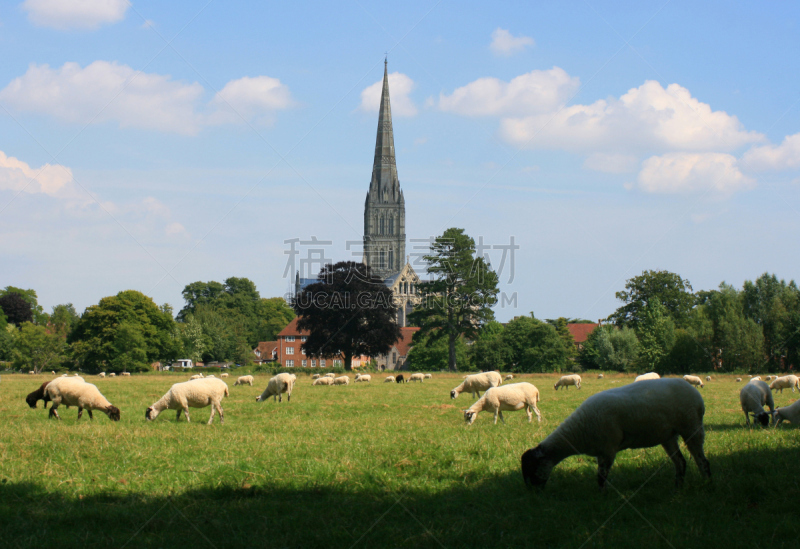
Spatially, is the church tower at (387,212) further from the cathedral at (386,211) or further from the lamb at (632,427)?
the lamb at (632,427)

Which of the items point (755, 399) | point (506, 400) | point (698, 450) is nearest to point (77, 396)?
point (506, 400)

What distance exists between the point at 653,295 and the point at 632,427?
89.2m

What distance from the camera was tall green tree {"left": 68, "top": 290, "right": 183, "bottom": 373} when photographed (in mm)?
71875

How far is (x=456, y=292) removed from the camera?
217ft

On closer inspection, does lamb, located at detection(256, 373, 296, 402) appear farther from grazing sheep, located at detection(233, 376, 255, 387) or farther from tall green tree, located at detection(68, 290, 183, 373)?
tall green tree, located at detection(68, 290, 183, 373)

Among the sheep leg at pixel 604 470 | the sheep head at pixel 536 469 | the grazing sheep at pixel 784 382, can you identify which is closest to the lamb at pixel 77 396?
the sheep head at pixel 536 469

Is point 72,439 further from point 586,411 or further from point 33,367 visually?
point 33,367

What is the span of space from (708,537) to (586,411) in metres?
2.49

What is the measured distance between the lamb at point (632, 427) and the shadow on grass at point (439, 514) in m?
0.34

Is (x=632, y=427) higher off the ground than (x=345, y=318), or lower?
lower

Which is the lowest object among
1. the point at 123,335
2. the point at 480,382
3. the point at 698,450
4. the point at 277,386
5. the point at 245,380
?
the point at 245,380

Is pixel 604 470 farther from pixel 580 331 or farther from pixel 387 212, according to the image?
pixel 387 212

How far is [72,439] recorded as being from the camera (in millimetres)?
12727

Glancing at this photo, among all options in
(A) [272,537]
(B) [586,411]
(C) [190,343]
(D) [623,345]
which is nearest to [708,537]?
(B) [586,411]
